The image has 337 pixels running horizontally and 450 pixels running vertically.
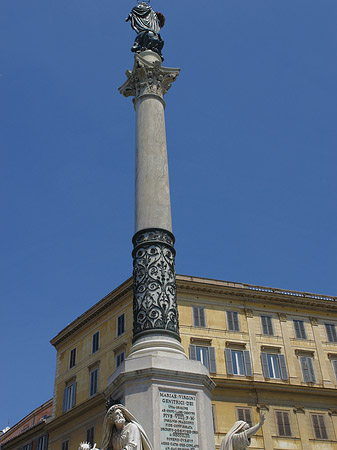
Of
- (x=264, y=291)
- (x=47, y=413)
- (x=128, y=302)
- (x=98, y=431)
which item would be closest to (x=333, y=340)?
(x=264, y=291)

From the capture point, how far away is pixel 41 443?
4912 cm

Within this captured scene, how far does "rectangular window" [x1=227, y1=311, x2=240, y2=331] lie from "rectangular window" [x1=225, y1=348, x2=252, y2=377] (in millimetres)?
1774

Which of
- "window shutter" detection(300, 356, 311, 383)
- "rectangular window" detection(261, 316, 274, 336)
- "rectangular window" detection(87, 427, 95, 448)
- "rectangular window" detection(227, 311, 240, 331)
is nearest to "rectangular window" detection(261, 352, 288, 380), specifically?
"window shutter" detection(300, 356, 311, 383)

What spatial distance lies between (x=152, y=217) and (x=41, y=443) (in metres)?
40.7

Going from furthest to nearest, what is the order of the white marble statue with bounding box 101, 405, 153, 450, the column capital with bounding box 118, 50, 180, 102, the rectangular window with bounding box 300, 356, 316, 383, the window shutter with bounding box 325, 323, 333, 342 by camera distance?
1. the window shutter with bounding box 325, 323, 333, 342
2. the rectangular window with bounding box 300, 356, 316, 383
3. the column capital with bounding box 118, 50, 180, 102
4. the white marble statue with bounding box 101, 405, 153, 450

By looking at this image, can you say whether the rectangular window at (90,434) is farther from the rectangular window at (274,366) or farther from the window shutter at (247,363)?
the rectangular window at (274,366)

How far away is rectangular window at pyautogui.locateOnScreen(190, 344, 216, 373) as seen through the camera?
3978cm

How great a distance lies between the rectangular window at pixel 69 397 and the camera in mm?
45312

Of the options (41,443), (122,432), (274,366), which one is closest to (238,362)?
(274,366)

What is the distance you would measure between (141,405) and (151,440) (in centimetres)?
76

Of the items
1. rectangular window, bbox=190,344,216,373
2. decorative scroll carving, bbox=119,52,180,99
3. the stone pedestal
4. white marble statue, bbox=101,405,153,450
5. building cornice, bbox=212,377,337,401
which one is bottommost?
white marble statue, bbox=101,405,153,450

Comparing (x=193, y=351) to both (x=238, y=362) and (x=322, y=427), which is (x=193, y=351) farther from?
(x=322, y=427)

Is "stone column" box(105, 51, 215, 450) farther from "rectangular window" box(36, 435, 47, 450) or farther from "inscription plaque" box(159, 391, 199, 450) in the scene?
"rectangular window" box(36, 435, 47, 450)

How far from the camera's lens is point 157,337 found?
41.8ft
